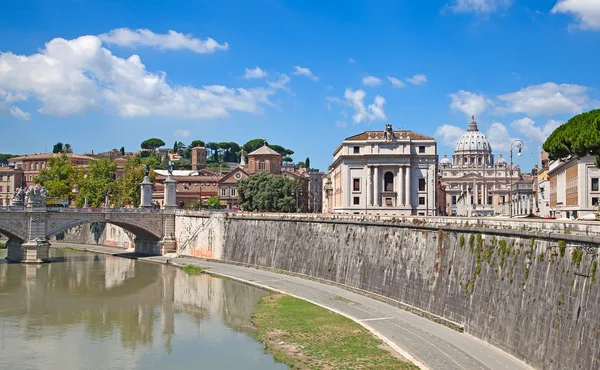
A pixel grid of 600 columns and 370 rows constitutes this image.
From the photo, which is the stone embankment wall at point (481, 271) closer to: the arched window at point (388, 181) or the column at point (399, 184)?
the column at point (399, 184)

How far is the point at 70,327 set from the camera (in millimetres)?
29500

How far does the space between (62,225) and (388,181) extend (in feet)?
99.0

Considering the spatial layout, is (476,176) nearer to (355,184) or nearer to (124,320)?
(355,184)

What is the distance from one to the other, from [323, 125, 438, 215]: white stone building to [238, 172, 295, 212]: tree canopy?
708 inches

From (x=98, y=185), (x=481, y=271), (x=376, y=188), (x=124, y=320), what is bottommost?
(x=124, y=320)

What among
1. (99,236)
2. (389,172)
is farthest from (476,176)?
(99,236)

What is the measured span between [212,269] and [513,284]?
29.5 metres

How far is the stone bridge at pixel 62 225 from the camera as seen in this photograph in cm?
5084

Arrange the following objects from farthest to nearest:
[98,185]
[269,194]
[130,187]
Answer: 1. [269,194]
2. [98,185]
3. [130,187]

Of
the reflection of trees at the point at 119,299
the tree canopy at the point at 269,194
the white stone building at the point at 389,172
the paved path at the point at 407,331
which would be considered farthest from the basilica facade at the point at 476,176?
the paved path at the point at 407,331

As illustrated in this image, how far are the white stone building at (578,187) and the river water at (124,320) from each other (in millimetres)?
25875

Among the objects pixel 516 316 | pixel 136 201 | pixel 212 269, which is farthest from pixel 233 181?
pixel 516 316

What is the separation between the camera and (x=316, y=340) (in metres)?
25.2

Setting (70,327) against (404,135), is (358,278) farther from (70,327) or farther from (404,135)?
(404,135)
